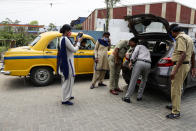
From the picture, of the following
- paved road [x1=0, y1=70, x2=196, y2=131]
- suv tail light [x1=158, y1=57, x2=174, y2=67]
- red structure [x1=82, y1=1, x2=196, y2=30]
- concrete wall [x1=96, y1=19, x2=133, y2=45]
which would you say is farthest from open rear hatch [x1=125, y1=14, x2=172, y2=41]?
red structure [x1=82, y1=1, x2=196, y2=30]

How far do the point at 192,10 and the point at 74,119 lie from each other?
3418 centimetres

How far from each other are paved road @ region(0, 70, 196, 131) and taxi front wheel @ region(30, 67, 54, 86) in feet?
1.17

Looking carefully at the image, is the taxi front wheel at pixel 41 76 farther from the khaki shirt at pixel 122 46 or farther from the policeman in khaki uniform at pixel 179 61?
the policeman in khaki uniform at pixel 179 61

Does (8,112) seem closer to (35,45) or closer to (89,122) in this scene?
(89,122)

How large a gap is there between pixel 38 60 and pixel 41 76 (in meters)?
0.62

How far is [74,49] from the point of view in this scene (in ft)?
13.2

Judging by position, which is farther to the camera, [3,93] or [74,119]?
[3,93]

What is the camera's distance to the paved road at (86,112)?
10.6 feet

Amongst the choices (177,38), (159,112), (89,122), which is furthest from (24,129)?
(177,38)

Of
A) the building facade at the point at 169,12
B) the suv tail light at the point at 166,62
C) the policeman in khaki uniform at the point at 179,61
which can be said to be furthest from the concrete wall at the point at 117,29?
the policeman in khaki uniform at the point at 179,61

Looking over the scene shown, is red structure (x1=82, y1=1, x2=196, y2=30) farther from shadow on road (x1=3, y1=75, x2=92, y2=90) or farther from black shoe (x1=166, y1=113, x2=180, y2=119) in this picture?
black shoe (x1=166, y1=113, x2=180, y2=119)

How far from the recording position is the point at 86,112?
12.7 feet

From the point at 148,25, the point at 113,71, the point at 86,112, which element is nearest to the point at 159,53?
the point at 148,25

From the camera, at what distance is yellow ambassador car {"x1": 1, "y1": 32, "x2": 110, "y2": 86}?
5289 mm
